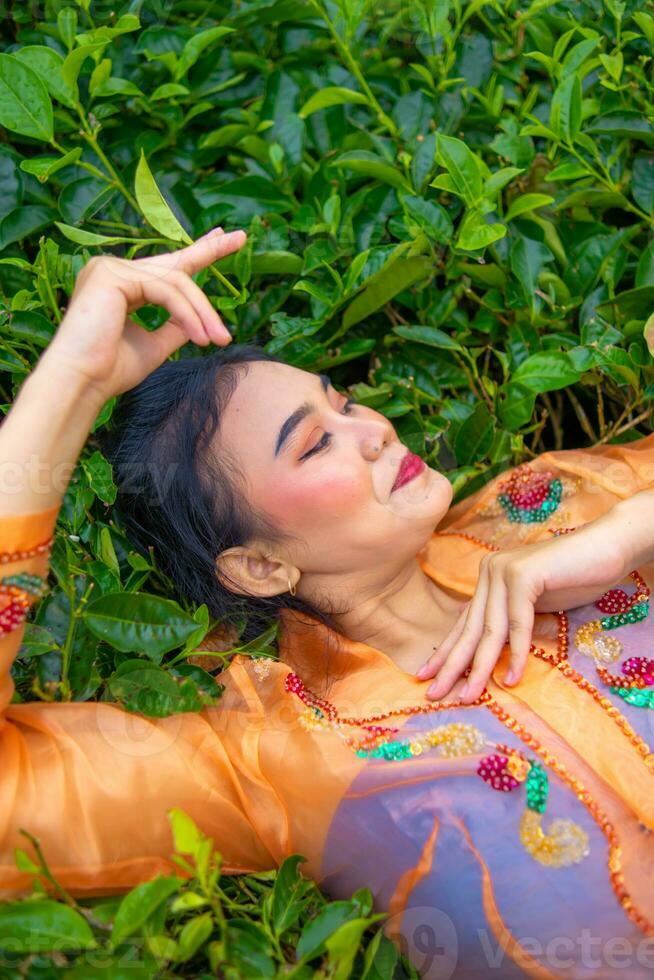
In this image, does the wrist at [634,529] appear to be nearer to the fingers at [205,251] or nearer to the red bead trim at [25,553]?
A: the fingers at [205,251]

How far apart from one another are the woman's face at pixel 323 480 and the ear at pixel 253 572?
3cm

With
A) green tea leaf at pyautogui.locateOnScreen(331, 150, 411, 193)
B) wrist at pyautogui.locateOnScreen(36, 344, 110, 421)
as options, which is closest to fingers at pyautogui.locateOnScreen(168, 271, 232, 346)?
wrist at pyautogui.locateOnScreen(36, 344, 110, 421)

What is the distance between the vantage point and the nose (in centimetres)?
134

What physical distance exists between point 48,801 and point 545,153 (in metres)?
1.27

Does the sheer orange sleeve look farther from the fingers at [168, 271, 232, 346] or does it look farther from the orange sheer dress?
the fingers at [168, 271, 232, 346]

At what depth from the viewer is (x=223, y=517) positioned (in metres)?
1.37

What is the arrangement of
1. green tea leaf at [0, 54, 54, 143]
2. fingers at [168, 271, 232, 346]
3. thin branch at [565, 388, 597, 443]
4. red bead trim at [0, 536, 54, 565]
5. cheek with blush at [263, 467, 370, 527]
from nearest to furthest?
1. red bead trim at [0, 536, 54, 565]
2. fingers at [168, 271, 232, 346]
3. cheek with blush at [263, 467, 370, 527]
4. green tea leaf at [0, 54, 54, 143]
5. thin branch at [565, 388, 597, 443]

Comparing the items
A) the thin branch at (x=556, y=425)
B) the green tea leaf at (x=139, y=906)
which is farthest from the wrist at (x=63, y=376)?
the thin branch at (x=556, y=425)

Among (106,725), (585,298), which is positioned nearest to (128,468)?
(106,725)

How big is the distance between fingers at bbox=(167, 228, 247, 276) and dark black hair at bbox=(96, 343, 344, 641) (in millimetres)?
190

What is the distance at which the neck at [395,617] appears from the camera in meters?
1.40

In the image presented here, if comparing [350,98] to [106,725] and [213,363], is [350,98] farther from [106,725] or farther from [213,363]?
[106,725]

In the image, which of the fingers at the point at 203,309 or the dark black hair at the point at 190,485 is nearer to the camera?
the fingers at the point at 203,309

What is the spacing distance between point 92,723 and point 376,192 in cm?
96
